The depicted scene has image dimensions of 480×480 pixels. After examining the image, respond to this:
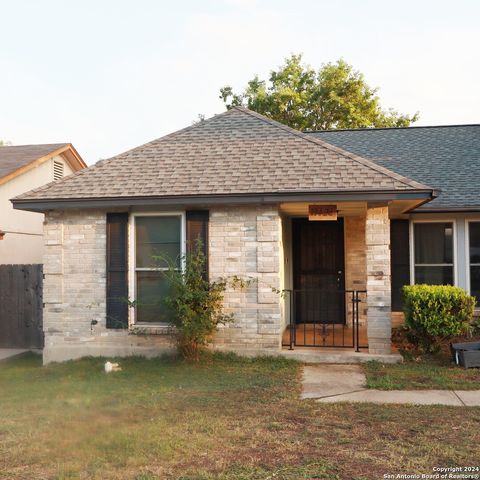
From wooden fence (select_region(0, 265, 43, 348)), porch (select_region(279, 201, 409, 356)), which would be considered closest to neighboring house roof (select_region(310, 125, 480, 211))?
porch (select_region(279, 201, 409, 356))

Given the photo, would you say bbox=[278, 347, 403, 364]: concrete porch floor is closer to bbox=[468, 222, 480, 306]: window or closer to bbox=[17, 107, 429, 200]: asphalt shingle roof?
bbox=[17, 107, 429, 200]: asphalt shingle roof

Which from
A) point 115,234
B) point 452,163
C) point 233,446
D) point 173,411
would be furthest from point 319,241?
point 233,446

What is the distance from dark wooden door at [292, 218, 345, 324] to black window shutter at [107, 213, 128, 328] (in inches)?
160

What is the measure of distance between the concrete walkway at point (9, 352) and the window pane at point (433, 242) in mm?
8045

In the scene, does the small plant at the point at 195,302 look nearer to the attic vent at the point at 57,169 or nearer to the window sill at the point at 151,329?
the window sill at the point at 151,329

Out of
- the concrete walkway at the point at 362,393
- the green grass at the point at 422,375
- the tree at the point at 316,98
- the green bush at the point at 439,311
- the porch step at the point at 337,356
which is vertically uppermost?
the tree at the point at 316,98

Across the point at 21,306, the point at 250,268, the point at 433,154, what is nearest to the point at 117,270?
the point at 250,268

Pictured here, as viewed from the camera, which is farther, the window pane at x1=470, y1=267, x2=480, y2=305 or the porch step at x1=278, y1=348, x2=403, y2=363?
the window pane at x1=470, y1=267, x2=480, y2=305

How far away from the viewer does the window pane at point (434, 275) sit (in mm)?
10836

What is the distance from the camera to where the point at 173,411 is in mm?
5945

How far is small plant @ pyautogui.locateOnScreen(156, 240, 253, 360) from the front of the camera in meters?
8.19

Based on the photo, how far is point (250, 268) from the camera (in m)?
8.73

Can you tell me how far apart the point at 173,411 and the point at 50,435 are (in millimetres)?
1317

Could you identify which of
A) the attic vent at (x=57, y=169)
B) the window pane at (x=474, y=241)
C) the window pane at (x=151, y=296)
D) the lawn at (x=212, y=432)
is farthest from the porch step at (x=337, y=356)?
the attic vent at (x=57, y=169)
